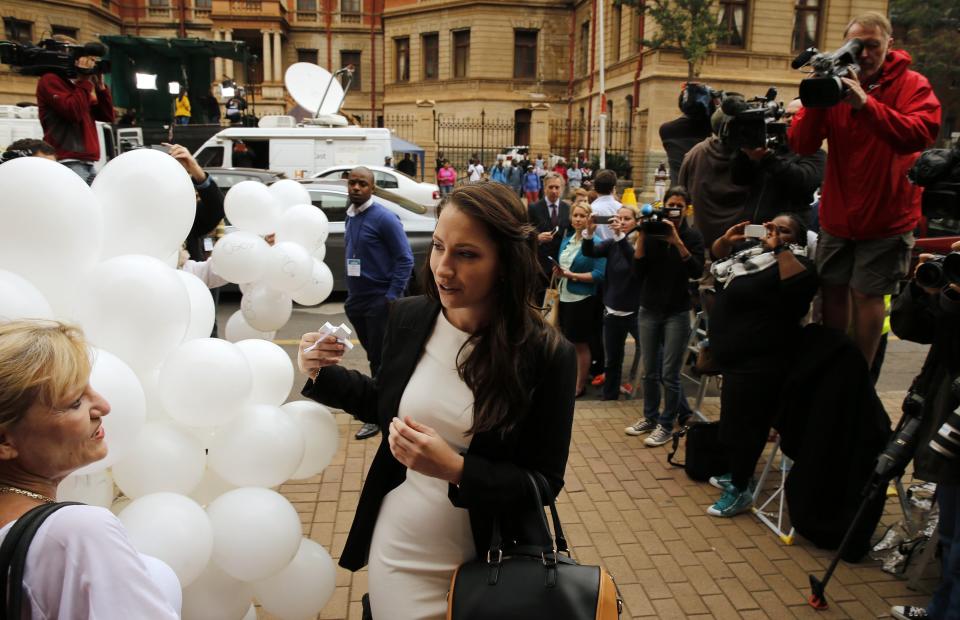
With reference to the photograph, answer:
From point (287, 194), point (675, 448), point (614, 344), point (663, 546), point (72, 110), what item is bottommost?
point (663, 546)

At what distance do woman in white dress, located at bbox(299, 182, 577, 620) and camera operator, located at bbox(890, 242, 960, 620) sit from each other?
209cm

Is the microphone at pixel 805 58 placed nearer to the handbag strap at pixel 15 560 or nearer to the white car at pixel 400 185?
the handbag strap at pixel 15 560

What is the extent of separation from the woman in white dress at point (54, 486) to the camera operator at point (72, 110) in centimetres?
506

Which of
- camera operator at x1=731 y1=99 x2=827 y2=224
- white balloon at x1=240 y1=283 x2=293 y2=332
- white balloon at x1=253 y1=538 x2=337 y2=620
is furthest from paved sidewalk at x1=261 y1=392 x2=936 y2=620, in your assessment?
camera operator at x1=731 y1=99 x2=827 y2=224

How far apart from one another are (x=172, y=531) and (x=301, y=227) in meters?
2.51

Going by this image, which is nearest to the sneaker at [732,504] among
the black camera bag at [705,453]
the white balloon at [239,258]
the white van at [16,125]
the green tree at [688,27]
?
the black camera bag at [705,453]

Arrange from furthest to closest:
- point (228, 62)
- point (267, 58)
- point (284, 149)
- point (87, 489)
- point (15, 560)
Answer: point (267, 58) < point (228, 62) < point (284, 149) < point (87, 489) < point (15, 560)

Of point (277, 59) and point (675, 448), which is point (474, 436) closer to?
point (675, 448)

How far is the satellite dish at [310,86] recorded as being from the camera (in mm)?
20109

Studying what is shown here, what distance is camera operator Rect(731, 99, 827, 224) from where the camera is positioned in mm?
4660

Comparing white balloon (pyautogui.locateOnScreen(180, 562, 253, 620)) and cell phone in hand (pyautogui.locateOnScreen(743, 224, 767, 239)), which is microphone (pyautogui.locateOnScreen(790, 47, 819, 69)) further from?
white balloon (pyautogui.locateOnScreen(180, 562, 253, 620))

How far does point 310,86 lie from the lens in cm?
2041

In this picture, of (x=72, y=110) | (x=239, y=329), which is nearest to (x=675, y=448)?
(x=239, y=329)

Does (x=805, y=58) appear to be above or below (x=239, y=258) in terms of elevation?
above
